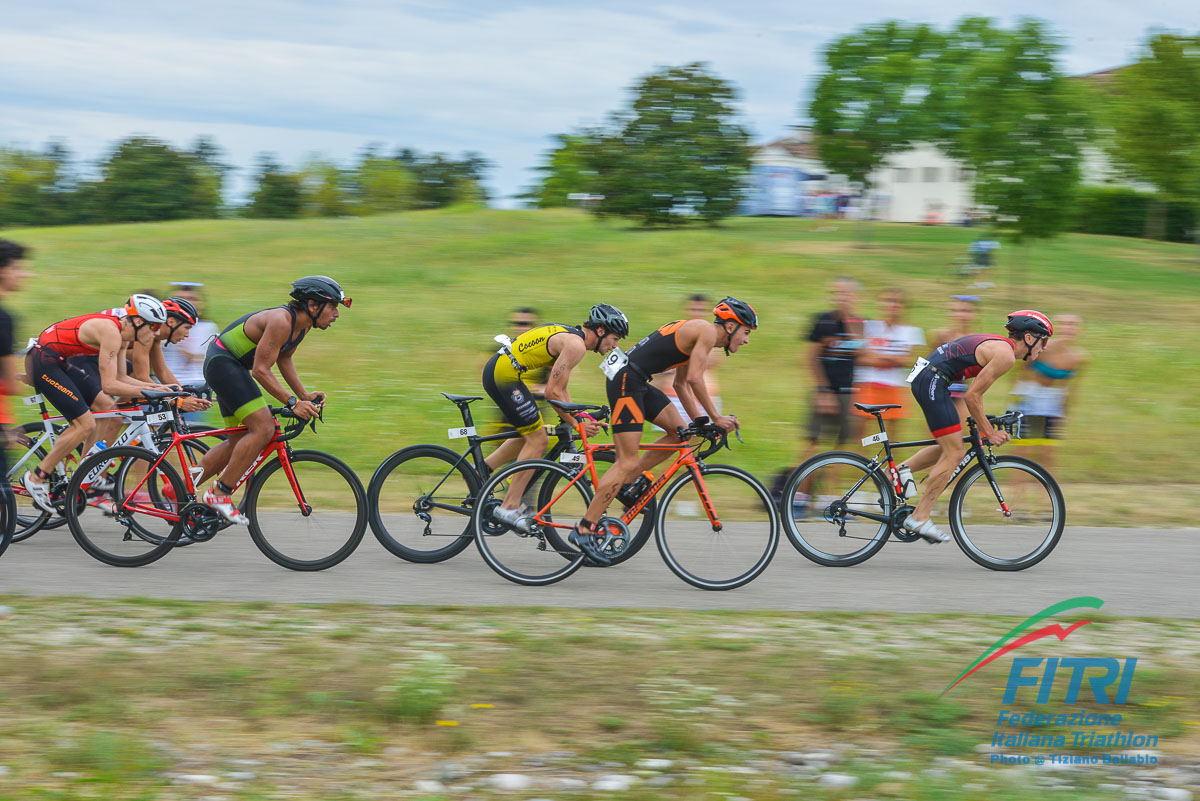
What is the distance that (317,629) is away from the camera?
Answer: 6.05m

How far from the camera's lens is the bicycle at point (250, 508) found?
7430 millimetres

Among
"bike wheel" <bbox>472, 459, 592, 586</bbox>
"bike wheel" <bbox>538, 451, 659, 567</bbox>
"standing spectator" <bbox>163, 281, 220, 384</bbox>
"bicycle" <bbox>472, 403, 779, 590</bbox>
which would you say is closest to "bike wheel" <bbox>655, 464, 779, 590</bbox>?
"bicycle" <bbox>472, 403, 779, 590</bbox>

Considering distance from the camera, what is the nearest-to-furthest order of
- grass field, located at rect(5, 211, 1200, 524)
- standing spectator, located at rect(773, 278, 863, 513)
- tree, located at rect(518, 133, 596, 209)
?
standing spectator, located at rect(773, 278, 863, 513) < grass field, located at rect(5, 211, 1200, 524) < tree, located at rect(518, 133, 596, 209)

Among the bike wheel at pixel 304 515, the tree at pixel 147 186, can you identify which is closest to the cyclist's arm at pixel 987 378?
the bike wheel at pixel 304 515

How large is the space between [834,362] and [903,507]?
2234 millimetres

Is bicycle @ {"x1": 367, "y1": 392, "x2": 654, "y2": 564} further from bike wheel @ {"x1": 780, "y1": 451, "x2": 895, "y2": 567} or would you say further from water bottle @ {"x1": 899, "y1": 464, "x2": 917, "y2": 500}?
water bottle @ {"x1": 899, "y1": 464, "x2": 917, "y2": 500}

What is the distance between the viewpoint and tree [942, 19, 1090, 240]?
2452 cm

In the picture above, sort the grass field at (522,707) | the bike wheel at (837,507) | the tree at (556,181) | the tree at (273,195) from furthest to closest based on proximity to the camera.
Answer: the tree at (273,195)
the tree at (556,181)
the bike wheel at (837,507)
the grass field at (522,707)

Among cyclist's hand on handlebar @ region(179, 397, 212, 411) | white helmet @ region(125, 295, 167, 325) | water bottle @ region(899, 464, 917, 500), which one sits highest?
white helmet @ region(125, 295, 167, 325)

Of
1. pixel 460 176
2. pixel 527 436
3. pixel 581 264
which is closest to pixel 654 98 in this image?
pixel 581 264

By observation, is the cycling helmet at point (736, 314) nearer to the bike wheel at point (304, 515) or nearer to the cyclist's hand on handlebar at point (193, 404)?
the bike wheel at point (304, 515)

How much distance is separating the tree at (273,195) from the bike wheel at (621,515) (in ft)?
262

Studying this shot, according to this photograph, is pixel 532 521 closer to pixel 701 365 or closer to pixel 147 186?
pixel 701 365

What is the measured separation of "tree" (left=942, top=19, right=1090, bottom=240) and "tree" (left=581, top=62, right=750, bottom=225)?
19036 mm
